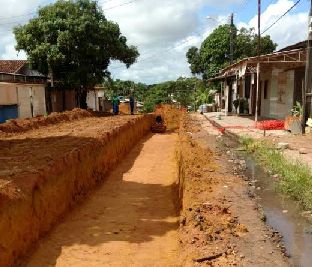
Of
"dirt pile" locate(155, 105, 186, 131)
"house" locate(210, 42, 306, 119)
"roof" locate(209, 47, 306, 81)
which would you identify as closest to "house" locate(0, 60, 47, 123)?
"dirt pile" locate(155, 105, 186, 131)

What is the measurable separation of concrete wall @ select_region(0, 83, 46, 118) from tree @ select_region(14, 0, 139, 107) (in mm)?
1528

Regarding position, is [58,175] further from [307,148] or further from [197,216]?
[307,148]

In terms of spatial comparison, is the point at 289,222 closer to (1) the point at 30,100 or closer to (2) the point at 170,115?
(1) the point at 30,100

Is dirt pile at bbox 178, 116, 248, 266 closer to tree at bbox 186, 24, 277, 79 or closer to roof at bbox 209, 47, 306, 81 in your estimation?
roof at bbox 209, 47, 306, 81

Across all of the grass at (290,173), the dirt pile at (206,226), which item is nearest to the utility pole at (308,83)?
the grass at (290,173)

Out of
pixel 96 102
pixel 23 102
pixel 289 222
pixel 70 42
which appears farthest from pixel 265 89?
pixel 96 102

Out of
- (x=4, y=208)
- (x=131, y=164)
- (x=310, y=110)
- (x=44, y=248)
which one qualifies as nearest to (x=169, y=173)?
(x=131, y=164)

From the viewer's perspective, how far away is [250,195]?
7.96 meters

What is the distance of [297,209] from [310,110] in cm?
1081

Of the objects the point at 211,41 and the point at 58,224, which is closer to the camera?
the point at 58,224

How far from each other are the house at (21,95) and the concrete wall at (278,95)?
14.3 meters

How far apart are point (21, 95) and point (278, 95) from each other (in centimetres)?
1470

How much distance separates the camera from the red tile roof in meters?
36.9

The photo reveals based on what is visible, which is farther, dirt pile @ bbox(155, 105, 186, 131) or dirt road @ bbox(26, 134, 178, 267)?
dirt pile @ bbox(155, 105, 186, 131)
